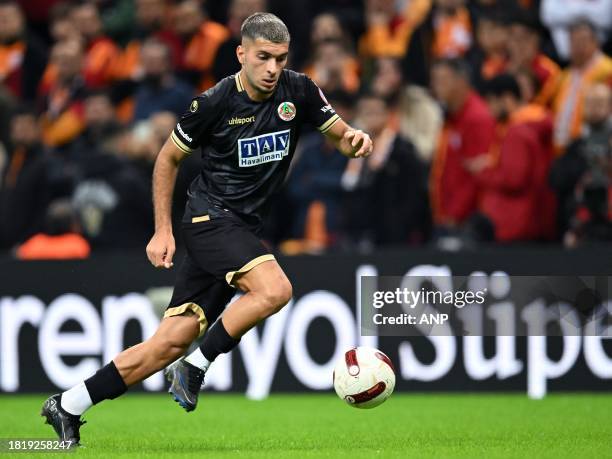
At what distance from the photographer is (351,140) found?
7.94 m

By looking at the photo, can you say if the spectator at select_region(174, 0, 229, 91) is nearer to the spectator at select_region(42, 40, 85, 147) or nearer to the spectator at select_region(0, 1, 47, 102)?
the spectator at select_region(42, 40, 85, 147)

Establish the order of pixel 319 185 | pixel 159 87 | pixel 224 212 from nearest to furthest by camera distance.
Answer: pixel 224 212
pixel 319 185
pixel 159 87

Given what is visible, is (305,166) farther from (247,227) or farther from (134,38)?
(247,227)

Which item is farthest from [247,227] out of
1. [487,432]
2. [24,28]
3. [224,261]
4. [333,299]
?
[24,28]

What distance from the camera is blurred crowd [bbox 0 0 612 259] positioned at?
12.3 m

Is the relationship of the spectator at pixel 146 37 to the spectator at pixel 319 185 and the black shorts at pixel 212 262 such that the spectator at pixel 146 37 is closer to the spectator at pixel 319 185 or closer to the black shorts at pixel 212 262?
Result: the spectator at pixel 319 185

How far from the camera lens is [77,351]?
39.0ft

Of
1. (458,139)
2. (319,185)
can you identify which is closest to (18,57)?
(319,185)

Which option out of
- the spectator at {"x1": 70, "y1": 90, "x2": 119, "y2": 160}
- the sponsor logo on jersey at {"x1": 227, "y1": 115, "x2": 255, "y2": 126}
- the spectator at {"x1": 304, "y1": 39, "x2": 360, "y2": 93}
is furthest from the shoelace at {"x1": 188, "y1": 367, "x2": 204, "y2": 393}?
the spectator at {"x1": 70, "y1": 90, "x2": 119, "y2": 160}

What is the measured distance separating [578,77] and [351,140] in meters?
5.31

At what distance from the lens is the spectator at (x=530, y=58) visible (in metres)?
13.2

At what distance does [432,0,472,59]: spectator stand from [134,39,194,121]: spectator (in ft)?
9.26

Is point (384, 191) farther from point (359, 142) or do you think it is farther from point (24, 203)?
point (359, 142)

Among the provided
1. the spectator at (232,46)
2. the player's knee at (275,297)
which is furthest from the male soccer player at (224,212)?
the spectator at (232,46)
